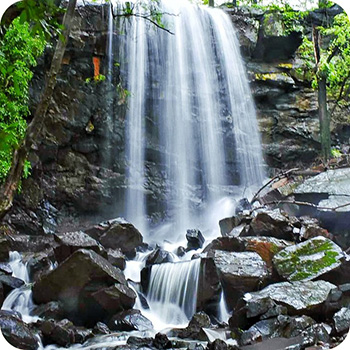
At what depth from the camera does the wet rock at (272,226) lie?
4172 millimetres

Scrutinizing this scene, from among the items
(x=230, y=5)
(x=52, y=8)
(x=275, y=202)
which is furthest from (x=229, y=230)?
(x=230, y=5)

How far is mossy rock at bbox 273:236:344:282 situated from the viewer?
3.20 metres

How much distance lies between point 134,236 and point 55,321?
2.10m

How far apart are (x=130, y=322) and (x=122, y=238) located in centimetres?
178

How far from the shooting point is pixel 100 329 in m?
3.00

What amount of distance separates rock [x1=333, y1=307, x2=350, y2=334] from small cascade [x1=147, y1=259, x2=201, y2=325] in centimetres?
108

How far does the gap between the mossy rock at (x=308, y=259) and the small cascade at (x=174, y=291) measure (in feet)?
2.40

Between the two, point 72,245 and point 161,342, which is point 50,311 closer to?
point 72,245

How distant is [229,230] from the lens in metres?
4.94

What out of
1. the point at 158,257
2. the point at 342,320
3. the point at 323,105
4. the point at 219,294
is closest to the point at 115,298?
the point at 219,294

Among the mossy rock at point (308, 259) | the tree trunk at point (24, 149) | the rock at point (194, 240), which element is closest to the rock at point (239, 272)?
the mossy rock at point (308, 259)

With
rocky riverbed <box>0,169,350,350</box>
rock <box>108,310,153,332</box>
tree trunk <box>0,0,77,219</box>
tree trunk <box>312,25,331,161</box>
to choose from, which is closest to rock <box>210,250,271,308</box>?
rocky riverbed <box>0,169,350,350</box>

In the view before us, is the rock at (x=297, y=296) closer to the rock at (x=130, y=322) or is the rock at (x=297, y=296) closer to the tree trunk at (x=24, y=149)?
the rock at (x=130, y=322)

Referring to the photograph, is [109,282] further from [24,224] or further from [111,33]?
[111,33]
